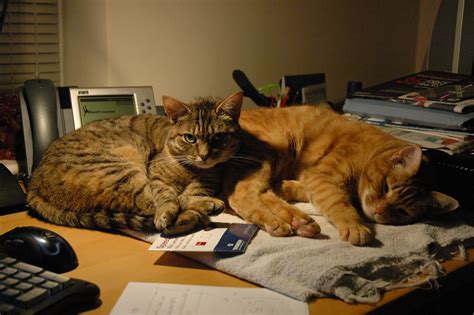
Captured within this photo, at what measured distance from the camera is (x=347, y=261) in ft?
3.12

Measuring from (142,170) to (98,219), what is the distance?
0.74 feet

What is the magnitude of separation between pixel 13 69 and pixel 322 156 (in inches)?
42.6

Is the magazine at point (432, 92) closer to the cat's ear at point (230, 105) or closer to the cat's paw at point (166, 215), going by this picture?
the cat's ear at point (230, 105)

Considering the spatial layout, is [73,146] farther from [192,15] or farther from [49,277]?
[192,15]

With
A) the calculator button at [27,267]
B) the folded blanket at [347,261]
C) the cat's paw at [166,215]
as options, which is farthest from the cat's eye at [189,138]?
the calculator button at [27,267]

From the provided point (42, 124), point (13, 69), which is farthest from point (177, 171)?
point (13, 69)

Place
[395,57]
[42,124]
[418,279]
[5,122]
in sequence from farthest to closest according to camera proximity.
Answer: [395,57]
[5,122]
[42,124]
[418,279]

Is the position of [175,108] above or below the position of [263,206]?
above

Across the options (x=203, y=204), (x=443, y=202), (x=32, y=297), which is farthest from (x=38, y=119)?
(x=443, y=202)

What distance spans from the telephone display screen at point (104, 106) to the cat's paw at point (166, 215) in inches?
19.6

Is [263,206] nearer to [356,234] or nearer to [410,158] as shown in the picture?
[356,234]

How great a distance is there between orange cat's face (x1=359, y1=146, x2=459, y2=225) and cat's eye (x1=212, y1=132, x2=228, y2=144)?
0.40m

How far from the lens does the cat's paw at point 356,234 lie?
3.46ft

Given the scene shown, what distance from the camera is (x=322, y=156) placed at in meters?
1.47
